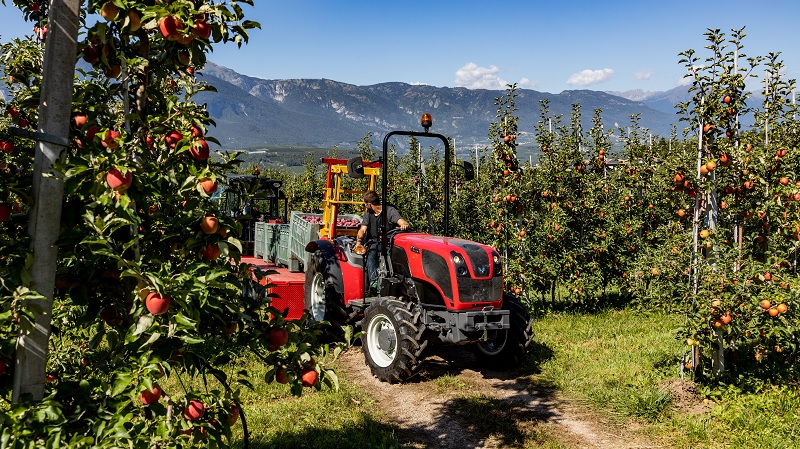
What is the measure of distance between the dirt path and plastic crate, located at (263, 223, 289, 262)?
5141 mm

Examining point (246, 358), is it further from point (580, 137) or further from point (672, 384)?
point (580, 137)

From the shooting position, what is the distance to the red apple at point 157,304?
6.08ft

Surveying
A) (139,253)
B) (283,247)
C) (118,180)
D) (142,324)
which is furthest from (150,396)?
(283,247)

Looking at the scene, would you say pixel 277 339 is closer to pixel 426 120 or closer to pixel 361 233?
pixel 426 120

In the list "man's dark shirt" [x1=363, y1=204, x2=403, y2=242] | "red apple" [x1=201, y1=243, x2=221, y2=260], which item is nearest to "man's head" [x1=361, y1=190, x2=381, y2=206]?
"man's dark shirt" [x1=363, y1=204, x2=403, y2=242]

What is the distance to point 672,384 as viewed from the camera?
554 centimetres

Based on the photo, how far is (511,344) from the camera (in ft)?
20.9

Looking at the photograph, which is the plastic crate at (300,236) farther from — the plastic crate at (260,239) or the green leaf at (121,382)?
the green leaf at (121,382)

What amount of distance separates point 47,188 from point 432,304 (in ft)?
15.1

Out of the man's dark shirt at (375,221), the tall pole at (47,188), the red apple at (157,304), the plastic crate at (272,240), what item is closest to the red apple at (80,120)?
the tall pole at (47,188)

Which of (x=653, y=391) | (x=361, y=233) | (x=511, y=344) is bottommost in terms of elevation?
(x=653, y=391)

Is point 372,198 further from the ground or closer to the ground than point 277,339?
further from the ground

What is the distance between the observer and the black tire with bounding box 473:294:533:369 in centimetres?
631

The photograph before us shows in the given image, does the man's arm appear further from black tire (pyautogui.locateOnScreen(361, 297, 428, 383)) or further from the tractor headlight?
the tractor headlight
